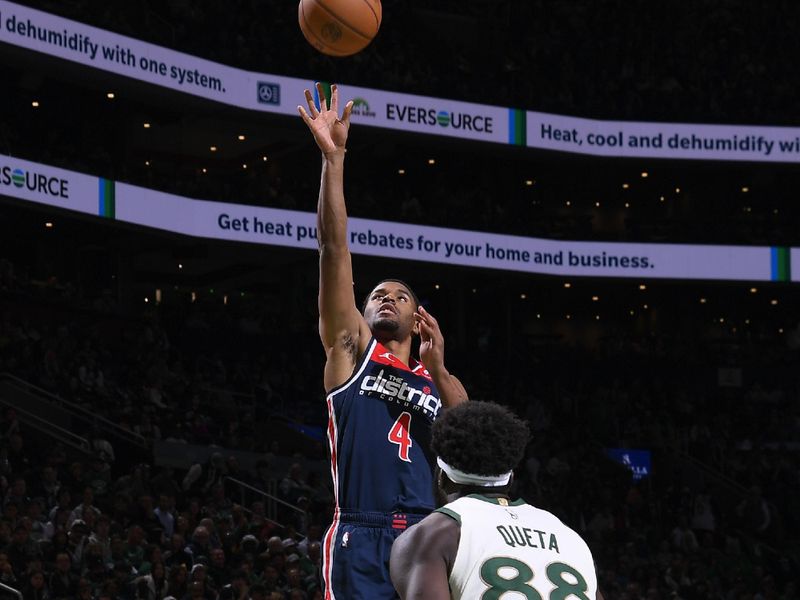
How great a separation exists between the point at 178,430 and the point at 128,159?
10452 millimetres

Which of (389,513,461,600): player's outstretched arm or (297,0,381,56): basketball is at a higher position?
(297,0,381,56): basketball

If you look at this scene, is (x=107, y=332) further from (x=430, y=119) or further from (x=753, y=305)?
(x=753, y=305)

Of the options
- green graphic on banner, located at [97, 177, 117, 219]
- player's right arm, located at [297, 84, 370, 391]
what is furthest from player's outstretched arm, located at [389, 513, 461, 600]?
green graphic on banner, located at [97, 177, 117, 219]

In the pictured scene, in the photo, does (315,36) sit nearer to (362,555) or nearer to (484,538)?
(362,555)

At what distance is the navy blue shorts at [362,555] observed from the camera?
537 centimetres

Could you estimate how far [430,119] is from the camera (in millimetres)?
27281

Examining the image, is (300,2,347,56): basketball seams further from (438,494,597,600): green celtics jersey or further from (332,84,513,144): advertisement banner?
(332,84,513,144): advertisement banner

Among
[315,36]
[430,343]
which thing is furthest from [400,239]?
[430,343]

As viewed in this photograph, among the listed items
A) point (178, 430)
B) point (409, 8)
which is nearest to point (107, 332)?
point (178, 430)

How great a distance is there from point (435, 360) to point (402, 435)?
462mm

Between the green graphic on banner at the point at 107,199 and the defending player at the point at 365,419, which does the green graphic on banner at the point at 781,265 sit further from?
the defending player at the point at 365,419

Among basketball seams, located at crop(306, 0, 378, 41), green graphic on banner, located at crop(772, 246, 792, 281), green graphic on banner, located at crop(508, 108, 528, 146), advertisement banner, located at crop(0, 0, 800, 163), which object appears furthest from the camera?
green graphic on banner, located at crop(772, 246, 792, 281)

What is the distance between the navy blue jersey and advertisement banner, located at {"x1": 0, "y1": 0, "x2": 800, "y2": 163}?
694 inches

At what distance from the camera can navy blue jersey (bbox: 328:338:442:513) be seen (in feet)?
18.1
